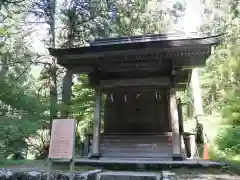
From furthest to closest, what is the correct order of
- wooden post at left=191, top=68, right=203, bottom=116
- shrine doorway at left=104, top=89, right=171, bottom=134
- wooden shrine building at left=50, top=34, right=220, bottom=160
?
wooden post at left=191, top=68, right=203, bottom=116, shrine doorway at left=104, top=89, right=171, bottom=134, wooden shrine building at left=50, top=34, right=220, bottom=160

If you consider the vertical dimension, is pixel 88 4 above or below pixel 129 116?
above

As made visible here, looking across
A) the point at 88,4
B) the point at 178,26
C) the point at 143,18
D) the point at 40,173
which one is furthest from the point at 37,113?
the point at 178,26

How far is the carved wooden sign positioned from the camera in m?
4.55

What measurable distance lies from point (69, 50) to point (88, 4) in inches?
233

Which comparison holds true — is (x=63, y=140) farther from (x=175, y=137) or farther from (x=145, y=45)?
(x=175, y=137)

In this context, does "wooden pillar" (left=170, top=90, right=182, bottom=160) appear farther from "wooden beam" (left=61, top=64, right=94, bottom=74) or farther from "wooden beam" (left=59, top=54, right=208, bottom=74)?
"wooden beam" (left=61, top=64, right=94, bottom=74)

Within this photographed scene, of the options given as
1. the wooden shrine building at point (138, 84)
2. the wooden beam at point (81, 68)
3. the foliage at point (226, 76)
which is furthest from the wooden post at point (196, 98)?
the wooden beam at point (81, 68)

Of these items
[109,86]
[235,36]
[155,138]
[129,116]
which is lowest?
[155,138]

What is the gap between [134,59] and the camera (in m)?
7.65

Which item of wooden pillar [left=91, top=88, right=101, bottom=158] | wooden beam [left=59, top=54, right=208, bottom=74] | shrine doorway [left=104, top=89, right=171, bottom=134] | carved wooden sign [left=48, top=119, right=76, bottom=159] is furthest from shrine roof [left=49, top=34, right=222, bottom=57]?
carved wooden sign [left=48, top=119, right=76, bottom=159]

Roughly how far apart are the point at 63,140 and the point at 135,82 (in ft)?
12.6

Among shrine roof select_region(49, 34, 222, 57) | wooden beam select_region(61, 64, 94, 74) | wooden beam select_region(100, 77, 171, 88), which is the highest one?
shrine roof select_region(49, 34, 222, 57)

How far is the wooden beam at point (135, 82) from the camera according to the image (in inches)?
306

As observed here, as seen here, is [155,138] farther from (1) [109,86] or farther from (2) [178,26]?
(2) [178,26]
